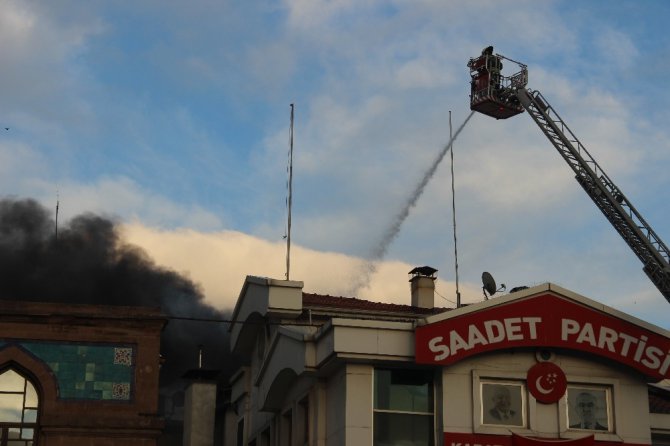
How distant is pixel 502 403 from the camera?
1201 inches

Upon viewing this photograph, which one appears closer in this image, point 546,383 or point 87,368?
point 546,383

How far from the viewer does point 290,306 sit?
38.6 meters

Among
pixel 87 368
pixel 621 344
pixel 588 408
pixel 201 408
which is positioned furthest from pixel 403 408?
pixel 201 408

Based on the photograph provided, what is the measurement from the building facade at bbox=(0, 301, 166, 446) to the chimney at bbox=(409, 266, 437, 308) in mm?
12179

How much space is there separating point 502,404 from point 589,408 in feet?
8.28

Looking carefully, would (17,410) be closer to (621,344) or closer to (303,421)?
(303,421)

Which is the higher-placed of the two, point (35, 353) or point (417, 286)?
point (417, 286)

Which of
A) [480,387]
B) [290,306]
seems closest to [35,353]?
[290,306]

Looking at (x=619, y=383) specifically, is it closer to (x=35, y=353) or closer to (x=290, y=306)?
(x=290, y=306)

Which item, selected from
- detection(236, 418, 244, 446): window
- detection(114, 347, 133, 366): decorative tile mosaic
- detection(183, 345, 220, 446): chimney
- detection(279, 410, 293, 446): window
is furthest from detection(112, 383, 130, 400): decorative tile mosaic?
detection(183, 345, 220, 446): chimney

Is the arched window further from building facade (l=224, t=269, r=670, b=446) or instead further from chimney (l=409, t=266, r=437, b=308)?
chimney (l=409, t=266, r=437, b=308)

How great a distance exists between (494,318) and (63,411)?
14776 mm

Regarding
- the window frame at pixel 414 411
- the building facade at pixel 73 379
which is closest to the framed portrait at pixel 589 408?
the window frame at pixel 414 411

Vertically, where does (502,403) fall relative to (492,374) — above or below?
below
